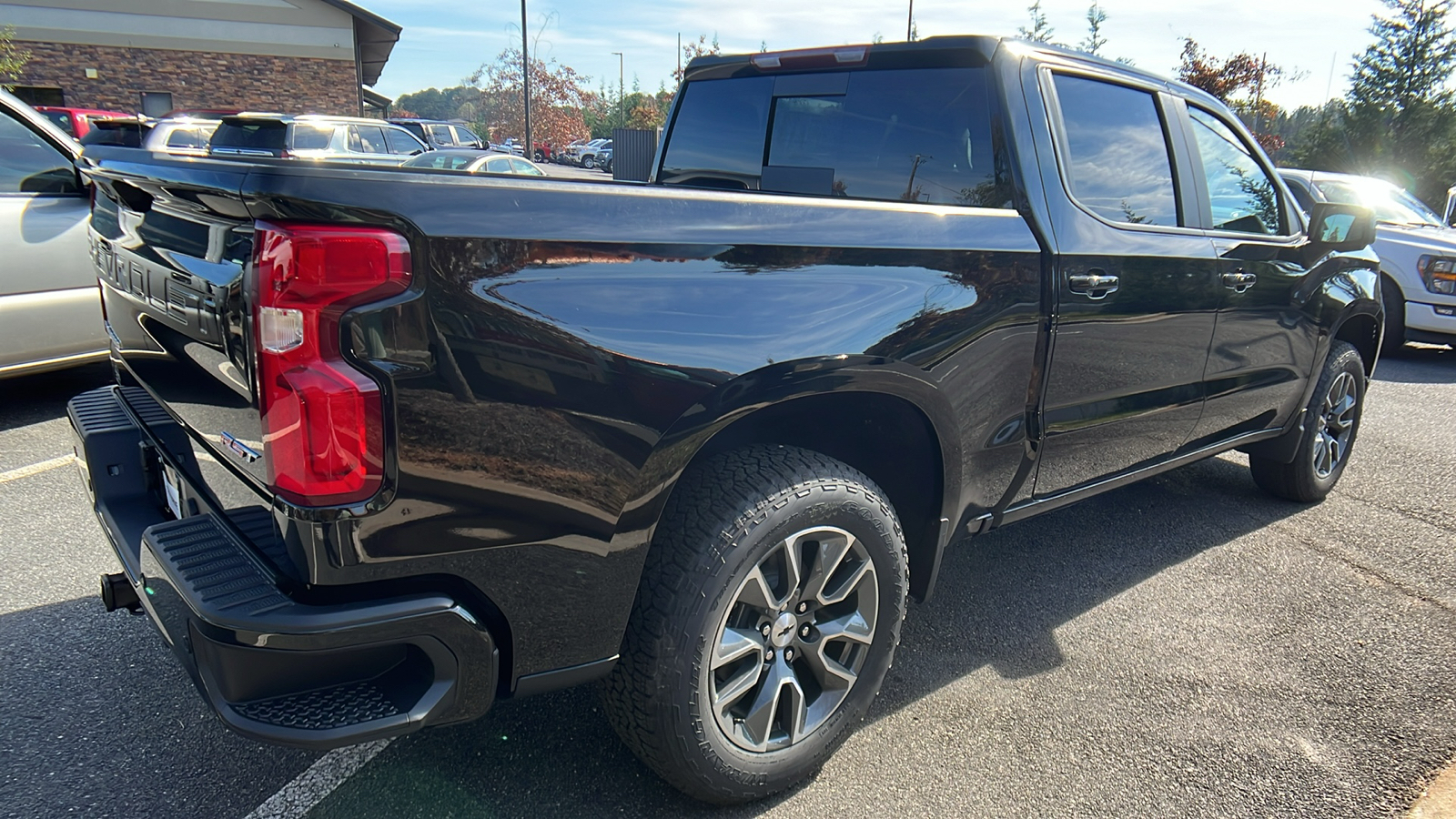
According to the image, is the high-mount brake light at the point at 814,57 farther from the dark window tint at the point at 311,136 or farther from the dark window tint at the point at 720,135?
the dark window tint at the point at 311,136

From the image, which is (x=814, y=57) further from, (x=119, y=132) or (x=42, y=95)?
(x=42, y=95)

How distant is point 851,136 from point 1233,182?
1704mm

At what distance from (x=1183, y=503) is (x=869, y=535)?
2977mm

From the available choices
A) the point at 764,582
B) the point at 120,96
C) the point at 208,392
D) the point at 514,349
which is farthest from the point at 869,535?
the point at 120,96

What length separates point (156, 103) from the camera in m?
29.1

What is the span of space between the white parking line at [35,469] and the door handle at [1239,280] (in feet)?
16.6

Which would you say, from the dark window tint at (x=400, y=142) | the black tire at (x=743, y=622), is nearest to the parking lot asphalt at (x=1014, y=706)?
the black tire at (x=743, y=622)

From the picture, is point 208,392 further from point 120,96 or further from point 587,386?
point 120,96

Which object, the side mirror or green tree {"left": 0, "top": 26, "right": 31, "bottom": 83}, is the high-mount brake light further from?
green tree {"left": 0, "top": 26, "right": 31, "bottom": 83}

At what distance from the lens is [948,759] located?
244 cm

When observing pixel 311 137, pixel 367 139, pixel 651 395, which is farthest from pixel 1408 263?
pixel 367 139

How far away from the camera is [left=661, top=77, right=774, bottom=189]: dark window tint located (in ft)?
11.2

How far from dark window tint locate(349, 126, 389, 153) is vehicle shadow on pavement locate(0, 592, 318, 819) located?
11.4 m

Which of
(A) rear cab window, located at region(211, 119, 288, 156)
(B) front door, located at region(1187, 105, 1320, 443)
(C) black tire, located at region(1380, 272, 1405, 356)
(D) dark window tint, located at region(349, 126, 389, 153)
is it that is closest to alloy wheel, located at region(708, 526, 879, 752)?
(B) front door, located at region(1187, 105, 1320, 443)
